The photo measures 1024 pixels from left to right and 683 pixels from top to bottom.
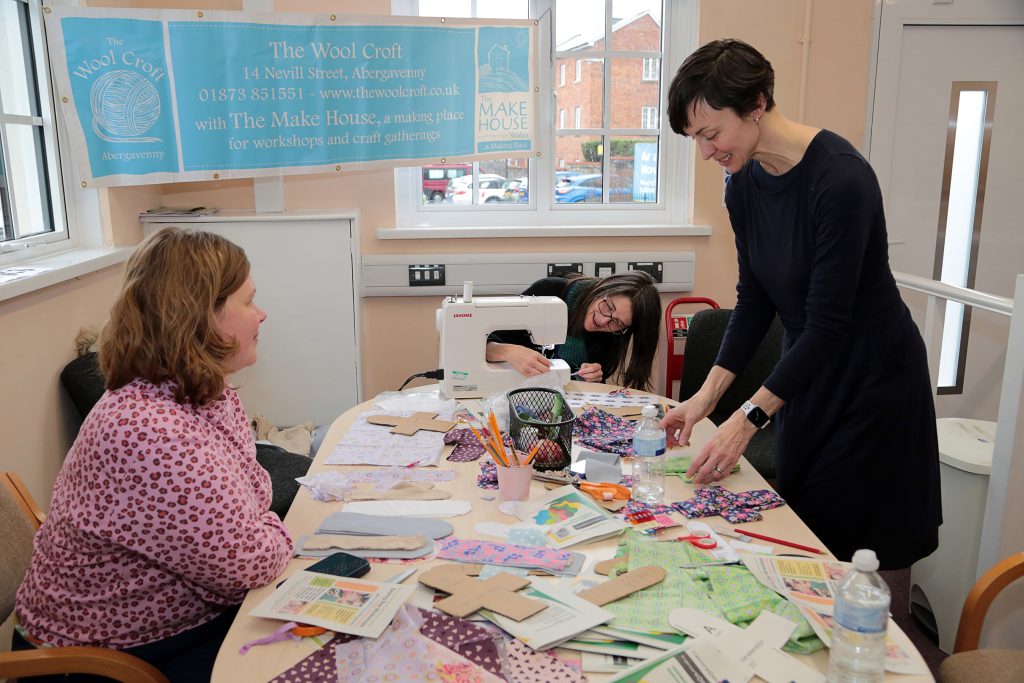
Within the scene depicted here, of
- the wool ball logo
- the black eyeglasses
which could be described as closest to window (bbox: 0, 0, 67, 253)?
the wool ball logo

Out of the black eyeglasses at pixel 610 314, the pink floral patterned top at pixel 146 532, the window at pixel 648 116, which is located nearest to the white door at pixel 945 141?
the window at pixel 648 116

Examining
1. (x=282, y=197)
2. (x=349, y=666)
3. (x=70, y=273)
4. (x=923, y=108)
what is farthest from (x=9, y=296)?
(x=923, y=108)

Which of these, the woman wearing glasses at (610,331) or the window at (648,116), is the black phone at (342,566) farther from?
the window at (648,116)

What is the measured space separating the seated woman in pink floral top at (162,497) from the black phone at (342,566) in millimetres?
69

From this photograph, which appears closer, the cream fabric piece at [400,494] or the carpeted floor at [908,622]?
the cream fabric piece at [400,494]

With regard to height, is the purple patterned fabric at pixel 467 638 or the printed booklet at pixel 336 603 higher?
the printed booklet at pixel 336 603

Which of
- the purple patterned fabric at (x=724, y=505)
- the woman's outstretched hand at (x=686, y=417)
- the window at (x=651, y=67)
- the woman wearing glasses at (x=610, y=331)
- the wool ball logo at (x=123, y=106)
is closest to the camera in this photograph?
the purple patterned fabric at (x=724, y=505)

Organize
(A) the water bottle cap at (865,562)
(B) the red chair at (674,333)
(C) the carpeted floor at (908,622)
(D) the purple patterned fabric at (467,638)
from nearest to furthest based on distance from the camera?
1. (A) the water bottle cap at (865,562)
2. (D) the purple patterned fabric at (467,638)
3. (C) the carpeted floor at (908,622)
4. (B) the red chair at (674,333)

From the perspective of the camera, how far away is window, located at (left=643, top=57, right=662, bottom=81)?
3654mm

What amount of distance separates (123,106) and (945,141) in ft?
11.3

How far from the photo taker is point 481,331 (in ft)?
7.27

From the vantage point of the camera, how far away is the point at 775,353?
2.98 meters

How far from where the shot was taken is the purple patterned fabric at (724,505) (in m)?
1.58

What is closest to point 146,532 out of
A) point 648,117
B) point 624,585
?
point 624,585
